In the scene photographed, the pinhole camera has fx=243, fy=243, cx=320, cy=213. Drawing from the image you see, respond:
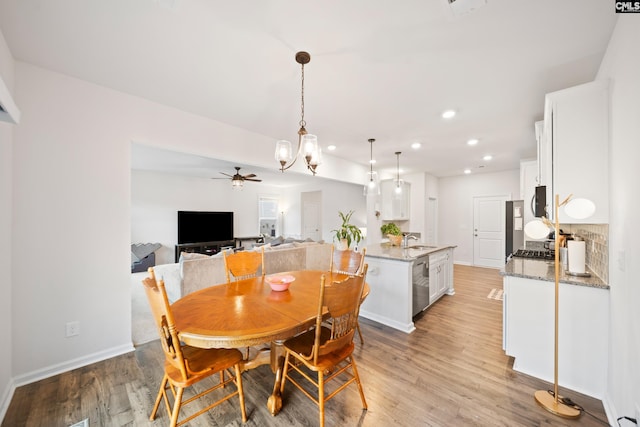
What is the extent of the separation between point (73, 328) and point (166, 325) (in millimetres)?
1666

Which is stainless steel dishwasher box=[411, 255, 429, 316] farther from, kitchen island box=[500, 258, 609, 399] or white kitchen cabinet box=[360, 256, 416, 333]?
kitchen island box=[500, 258, 609, 399]

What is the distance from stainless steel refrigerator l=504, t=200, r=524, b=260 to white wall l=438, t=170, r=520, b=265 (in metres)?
1.37

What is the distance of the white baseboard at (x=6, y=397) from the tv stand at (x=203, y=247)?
466 cm

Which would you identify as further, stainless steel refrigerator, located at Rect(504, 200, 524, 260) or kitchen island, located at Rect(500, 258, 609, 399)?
stainless steel refrigerator, located at Rect(504, 200, 524, 260)

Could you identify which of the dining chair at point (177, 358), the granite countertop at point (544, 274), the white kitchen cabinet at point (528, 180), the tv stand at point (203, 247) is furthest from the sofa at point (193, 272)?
the white kitchen cabinet at point (528, 180)

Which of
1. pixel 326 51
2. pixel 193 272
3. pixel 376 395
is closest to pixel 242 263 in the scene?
pixel 193 272

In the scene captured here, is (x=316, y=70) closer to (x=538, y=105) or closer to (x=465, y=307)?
(x=538, y=105)

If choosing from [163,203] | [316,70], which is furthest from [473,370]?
[163,203]

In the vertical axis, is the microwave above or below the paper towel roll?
above

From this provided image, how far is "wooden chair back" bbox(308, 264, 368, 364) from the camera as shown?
144 cm

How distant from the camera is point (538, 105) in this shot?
2.64m

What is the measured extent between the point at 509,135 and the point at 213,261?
455 centimetres

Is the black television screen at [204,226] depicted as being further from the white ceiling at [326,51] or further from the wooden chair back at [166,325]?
the wooden chair back at [166,325]

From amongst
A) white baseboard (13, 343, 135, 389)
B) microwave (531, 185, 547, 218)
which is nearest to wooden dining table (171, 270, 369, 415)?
white baseboard (13, 343, 135, 389)
